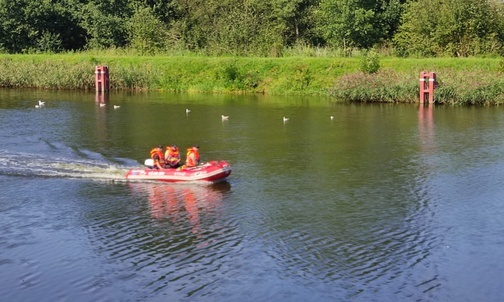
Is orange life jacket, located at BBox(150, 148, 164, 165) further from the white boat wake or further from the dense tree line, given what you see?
the dense tree line

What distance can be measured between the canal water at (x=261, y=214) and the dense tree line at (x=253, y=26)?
18.3 m

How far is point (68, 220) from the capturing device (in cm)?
2361

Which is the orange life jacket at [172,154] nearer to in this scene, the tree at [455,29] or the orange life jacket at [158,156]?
the orange life jacket at [158,156]

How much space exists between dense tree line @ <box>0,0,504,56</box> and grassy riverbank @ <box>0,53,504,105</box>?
4.08m

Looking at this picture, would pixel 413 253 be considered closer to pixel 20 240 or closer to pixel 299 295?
pixel 299 295

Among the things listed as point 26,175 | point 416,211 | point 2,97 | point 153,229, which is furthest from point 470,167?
point 2,97

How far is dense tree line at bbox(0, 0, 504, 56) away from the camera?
191 ft

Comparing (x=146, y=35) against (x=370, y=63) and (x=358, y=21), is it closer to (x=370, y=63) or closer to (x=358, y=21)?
(x=358, y=21)

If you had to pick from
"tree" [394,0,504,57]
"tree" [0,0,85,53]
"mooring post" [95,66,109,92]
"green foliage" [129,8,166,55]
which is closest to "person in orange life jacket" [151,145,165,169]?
"mooring post" [95,66,109,92]

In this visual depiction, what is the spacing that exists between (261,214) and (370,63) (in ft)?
104

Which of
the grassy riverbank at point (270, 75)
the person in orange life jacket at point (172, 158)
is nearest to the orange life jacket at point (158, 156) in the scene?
the person in orange life jacket at point (172, 158)

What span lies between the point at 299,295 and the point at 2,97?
42.7m

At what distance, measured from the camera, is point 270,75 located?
59406 millimetres

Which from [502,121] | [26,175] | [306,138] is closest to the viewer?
[26,175]
